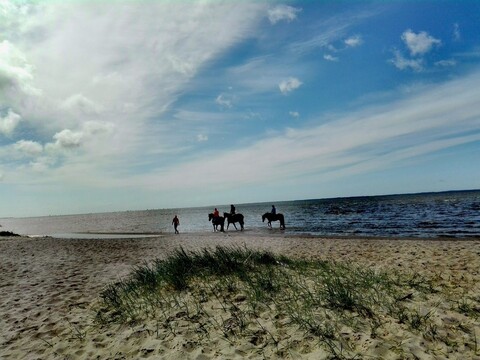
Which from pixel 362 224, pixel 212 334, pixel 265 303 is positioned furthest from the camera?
pixel 362 224

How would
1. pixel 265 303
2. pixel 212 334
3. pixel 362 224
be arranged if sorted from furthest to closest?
pixel 362 224
pixel 265 303
pixel 212 334

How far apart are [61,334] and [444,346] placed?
23.2 feet

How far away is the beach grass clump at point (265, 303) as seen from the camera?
17.7ft

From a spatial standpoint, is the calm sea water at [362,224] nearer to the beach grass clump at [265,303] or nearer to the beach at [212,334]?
the beach at [212,334]

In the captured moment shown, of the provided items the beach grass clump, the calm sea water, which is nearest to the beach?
the beach grass clump

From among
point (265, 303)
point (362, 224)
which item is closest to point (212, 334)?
point (265, 303)

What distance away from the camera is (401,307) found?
5934mm

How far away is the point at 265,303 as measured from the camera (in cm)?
659

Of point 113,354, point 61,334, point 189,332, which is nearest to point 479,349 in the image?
point 189,332

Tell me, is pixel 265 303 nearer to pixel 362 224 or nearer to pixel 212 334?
pixel 212 334

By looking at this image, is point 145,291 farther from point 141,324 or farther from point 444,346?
point 444,346

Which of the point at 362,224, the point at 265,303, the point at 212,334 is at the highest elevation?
the point at 265,303

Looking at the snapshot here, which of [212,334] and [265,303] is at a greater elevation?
[265,303]

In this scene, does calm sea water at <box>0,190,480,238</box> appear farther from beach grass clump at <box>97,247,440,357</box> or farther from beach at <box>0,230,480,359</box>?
beach grass clump at <box>97,247,440,357</box>
